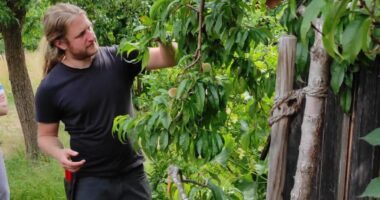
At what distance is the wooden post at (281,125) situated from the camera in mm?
1198

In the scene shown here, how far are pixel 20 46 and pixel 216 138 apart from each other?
5.80 meters

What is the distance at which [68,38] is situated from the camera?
2447 mm

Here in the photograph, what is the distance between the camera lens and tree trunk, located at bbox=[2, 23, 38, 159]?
6.84m

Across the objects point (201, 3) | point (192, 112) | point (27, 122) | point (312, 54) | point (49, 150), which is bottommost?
point (27, 122)

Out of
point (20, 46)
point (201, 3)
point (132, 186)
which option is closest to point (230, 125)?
point (132, 186)

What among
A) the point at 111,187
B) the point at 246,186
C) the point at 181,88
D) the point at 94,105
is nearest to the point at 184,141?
the point at 181,88

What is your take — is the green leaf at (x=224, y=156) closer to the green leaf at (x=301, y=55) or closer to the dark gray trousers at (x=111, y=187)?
the green leaf at (x=301, y=55)

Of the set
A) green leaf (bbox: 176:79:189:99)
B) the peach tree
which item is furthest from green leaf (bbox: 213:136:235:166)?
green leaf (bbox: 176:79:189:99)

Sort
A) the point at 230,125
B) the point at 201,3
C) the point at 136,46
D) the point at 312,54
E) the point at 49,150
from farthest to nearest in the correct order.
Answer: the point at 49,150 < the point at 230,125 < the point at 136,46 < the point at 201,3 < the point at 312,54

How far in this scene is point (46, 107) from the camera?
2525 millimetres

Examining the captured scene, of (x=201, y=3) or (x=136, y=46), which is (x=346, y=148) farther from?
(x=136, y=46)

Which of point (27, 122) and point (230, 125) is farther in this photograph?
point (27, 122)

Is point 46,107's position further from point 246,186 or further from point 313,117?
point 313,117

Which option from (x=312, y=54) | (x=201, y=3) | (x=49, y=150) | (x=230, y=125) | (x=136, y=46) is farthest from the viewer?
(x=49, y=150)
